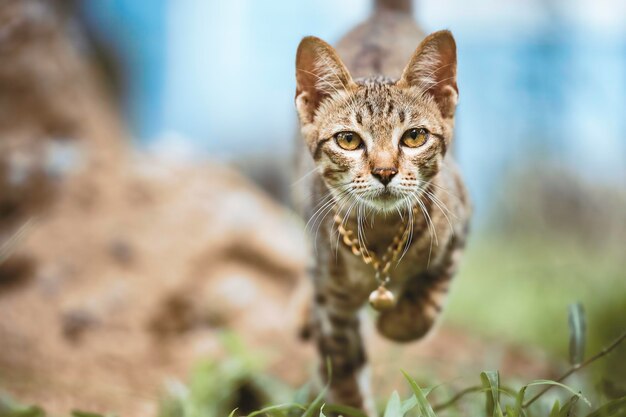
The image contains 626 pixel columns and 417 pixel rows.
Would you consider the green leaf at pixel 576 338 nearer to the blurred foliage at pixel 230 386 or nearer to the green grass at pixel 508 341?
the green grass at pixel 508 341

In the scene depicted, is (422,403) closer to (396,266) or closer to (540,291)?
(396,266)

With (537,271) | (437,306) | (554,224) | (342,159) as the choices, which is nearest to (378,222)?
(342,159)

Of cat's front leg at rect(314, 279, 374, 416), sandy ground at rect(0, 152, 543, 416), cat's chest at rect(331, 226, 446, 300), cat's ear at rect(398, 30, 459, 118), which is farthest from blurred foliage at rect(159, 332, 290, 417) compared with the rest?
cat's ear at rect(398, 30, 459, 118)

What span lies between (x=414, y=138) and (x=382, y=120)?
0.10 meters

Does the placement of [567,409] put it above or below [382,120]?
below

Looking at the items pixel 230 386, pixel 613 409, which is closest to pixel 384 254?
pixel 613 409

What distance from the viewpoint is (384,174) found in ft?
4.72

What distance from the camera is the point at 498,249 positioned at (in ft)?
17.1

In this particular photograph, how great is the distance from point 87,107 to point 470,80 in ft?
9.80

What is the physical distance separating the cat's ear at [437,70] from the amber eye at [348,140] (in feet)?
0.64

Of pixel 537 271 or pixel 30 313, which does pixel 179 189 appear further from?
pixel 537 271

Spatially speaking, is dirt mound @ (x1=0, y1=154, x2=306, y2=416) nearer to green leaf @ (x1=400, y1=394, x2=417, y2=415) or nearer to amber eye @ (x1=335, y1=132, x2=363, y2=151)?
green leaf @ (x1=400, y1=394, x2=417, y2=415)

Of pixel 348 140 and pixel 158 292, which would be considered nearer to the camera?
pixel 348 140

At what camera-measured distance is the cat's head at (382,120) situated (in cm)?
146
